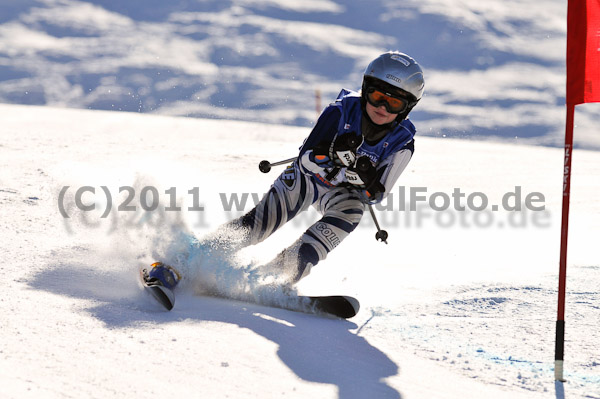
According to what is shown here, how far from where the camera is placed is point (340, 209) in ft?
14.5

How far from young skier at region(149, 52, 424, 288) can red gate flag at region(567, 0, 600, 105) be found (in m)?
1.21

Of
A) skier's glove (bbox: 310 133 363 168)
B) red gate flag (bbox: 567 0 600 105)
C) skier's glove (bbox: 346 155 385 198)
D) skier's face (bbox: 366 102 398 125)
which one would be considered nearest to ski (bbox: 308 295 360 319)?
skier's glove (bbox: 346 155 385 198)

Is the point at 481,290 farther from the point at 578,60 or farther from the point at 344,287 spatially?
the point at 578,60

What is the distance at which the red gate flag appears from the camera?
3170mm

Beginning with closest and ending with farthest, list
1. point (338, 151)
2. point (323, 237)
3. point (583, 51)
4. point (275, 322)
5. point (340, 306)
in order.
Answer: point (583, 51) → point (275, 322) → point (340, 306) → point (323, 237) → point (338, 151)

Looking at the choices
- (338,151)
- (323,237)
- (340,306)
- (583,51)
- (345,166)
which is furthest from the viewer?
(345,166)

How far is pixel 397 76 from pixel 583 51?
4.21ft

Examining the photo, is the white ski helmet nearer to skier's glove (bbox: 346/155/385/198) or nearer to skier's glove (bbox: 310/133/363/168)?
skier's glove (bbox: 310/133/363/168)

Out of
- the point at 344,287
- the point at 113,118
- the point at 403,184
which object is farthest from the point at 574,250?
the point at 113,118

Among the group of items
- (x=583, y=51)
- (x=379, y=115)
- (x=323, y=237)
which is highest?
(x=583, y=51)

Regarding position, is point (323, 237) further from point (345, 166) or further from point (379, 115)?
point (379, 115)

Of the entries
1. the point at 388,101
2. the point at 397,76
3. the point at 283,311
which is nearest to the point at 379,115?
the point at 388,101

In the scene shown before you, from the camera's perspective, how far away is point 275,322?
3564mm

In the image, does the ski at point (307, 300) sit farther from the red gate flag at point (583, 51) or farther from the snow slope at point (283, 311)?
the red gate flag at point (583, 51)
